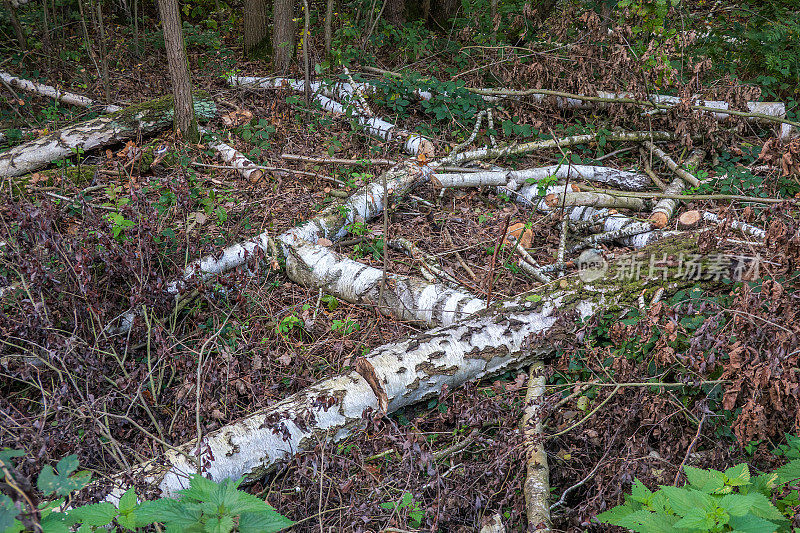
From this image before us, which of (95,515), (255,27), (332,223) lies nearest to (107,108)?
(255,27)

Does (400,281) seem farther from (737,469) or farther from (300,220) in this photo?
(737,469)

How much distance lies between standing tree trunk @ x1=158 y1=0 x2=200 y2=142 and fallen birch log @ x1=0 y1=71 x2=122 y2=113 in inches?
67.6

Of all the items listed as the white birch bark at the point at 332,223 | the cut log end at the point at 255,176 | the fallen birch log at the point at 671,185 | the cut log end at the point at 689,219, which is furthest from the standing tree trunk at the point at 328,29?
the cut log end at the point at 689,219

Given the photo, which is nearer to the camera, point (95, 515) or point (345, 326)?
point (95, 515)

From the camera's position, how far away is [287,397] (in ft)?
11.1

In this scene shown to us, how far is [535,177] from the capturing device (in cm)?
569

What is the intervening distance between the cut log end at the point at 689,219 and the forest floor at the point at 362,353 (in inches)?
18.8

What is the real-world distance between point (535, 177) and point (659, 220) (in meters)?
1.40

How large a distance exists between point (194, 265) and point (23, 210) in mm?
1414

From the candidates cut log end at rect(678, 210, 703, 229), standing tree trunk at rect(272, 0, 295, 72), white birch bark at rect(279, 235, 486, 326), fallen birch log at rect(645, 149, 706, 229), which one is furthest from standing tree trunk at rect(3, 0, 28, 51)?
cut log end at rect(678, 210, 703, 229)

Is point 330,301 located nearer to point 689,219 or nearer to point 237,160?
point 237,160

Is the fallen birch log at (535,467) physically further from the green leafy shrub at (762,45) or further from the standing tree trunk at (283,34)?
the standing tree trunk at (283,34)

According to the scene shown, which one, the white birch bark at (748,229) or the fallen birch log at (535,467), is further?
the white birch bark at (748,229)

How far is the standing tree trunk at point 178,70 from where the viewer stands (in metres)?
5.54
